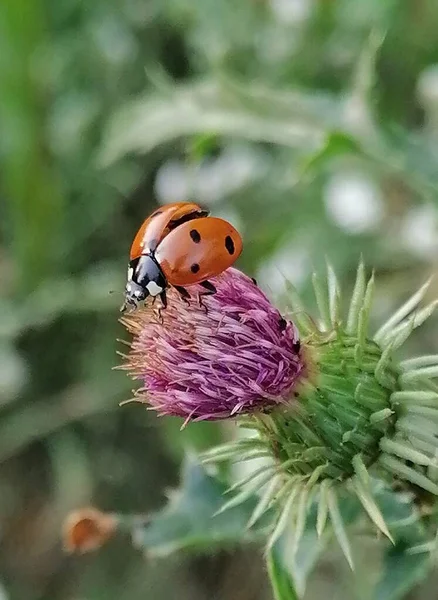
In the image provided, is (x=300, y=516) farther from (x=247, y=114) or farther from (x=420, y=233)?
(x=420, y=233)

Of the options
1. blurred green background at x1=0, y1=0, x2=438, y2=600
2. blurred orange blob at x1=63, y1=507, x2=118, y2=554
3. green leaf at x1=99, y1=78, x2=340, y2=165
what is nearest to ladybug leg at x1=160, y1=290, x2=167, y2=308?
blurred orange blob at x1=63, y1=507, x2=118, y2=554

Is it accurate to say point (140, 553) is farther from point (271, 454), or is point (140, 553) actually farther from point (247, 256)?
point (271, 454)

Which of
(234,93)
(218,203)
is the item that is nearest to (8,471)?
(218,203)

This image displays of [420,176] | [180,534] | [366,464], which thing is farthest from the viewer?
[420,176]

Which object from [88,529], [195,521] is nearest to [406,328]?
[195,521]

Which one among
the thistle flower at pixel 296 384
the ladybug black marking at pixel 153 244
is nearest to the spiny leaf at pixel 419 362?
the thistle flower at pixel 296 384

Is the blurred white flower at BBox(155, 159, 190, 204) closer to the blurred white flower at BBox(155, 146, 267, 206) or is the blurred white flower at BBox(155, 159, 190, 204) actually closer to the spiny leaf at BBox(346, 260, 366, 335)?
the blurred white flower at BBox(155, 146, 267, 206)
